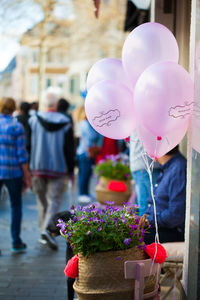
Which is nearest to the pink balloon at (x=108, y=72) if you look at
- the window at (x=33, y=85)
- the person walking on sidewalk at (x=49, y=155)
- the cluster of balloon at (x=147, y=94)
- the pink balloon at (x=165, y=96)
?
the cluster of balloon at (x=147, y=94)

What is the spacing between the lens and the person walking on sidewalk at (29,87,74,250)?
21.9 ft

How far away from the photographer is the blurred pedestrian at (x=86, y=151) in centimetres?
945

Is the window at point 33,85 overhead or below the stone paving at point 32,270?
below

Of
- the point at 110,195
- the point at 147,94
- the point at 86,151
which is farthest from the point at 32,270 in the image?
the point at 86,151

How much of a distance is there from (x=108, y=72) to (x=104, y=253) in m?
1.48

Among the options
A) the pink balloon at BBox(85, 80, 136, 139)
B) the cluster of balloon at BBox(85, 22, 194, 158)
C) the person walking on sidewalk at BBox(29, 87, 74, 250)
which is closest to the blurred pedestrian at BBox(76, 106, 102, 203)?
the person walking on sidewalk at BBox(29, 87, 74, 250)

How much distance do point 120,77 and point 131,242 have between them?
4.47ft

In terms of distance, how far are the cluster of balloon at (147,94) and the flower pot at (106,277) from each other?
866 mm

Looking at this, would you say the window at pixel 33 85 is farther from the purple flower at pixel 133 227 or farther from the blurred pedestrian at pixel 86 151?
the purple flower at pixel 133 227

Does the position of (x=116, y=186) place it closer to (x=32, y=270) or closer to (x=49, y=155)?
(x=49, y=155)

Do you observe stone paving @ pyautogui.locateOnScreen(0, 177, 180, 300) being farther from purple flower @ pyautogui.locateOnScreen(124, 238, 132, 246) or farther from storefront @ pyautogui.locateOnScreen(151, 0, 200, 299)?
purple flower @ pyautogui.locateOnScreen(124, 238, 132, 246)

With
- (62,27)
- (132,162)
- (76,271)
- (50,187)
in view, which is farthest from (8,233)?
(62,27)

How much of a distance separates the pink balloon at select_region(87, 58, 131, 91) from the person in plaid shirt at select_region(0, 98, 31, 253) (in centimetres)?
240

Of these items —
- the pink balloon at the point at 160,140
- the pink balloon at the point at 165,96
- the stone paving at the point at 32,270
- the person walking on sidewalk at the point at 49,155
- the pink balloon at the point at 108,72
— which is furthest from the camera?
the person walking on sidewalk at the point at 49,155
